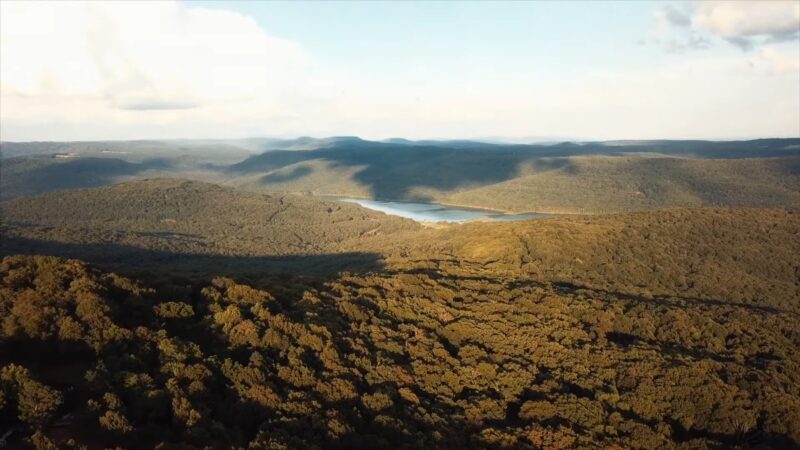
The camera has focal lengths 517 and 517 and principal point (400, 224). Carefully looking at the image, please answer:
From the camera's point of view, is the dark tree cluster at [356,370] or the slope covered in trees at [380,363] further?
the slope covered in trees at [380,363]

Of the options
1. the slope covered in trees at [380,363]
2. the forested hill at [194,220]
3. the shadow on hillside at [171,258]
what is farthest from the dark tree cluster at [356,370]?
the forested hill at [194,220]

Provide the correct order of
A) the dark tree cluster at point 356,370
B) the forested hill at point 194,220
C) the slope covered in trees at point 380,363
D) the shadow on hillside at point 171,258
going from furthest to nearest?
the forested hill at point 194,220 → the shadow on hillside at point 171,258 → the slope covered in trees at point 380,363 → the dark tree cluster at point 356,370

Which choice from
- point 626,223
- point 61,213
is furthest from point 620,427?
point 61,213

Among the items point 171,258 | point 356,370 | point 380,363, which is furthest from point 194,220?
point 356,370

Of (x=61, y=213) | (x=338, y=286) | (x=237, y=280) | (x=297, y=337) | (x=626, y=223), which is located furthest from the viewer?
(x=61, y=213)

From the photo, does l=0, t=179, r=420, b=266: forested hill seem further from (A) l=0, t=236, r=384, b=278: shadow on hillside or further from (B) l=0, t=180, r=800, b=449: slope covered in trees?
(B) l=0, t=180, r=800, b=449: slope covered in trees

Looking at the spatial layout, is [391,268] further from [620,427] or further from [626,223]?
[626,223]

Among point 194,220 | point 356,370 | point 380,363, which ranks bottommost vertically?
point 194,220

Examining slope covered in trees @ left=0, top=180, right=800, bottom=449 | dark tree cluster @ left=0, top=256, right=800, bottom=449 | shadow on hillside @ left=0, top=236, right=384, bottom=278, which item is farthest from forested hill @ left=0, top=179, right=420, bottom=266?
dark tree cluster @ left=0, top=256, right=800, bottom=449

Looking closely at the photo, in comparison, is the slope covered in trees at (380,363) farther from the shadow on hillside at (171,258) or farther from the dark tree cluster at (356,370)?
the shadow on hillside at (171,258)

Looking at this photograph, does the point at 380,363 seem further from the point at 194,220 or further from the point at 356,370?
the point at 194,220

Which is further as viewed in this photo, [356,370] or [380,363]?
[380,363]
